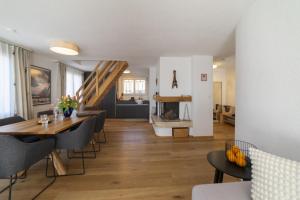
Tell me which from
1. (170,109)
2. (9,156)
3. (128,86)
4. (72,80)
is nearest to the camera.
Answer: (9,156)

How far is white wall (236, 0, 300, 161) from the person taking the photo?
1.35m

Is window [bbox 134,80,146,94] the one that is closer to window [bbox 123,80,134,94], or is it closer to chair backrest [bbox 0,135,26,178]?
window [bbox 123,80,134,94]

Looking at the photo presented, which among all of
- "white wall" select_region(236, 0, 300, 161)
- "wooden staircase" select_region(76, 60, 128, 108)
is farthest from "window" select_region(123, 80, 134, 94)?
"white wall" select_region(236, 0, 300, 161)

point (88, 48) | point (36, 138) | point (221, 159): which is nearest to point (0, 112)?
point (36, 138)

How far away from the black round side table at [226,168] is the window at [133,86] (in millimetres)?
8108

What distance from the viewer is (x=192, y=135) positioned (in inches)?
177

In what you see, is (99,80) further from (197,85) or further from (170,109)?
(197,85)

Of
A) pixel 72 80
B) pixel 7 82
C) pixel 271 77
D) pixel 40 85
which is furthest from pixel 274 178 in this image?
pixel 72 80

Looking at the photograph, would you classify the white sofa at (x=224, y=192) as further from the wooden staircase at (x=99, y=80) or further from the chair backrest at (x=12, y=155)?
the wooden staircase at (x=99, y=80)

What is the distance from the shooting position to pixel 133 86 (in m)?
9.55

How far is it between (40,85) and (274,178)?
17.3 ft

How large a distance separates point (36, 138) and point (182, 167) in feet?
8.31

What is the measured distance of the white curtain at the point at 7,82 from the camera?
128 inches

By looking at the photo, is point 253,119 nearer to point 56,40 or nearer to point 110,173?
point 110,173
